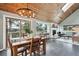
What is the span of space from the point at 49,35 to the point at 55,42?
0.72 ft

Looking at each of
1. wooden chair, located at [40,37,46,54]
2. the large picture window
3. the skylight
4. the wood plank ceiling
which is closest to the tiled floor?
wooden chair, located at [40,37,46,54]

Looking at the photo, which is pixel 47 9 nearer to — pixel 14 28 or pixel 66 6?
pixel 66 6

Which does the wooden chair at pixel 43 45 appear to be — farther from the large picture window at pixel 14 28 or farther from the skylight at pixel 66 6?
the skylight at pixel 66 6

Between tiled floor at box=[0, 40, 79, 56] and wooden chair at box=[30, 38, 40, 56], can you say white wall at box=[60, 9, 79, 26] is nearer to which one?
tiled floor at box=[0, 40, 79, 56]

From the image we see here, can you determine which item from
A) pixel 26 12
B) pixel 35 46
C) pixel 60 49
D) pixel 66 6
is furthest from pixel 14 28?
pixel 66 6

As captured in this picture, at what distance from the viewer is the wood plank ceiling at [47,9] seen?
245cm

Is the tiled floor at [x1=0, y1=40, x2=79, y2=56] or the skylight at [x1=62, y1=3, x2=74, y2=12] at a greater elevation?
the skylight at [x1=62, y1=3, x2=74, y2=12]

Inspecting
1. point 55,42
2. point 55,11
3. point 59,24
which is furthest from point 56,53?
point 55,11

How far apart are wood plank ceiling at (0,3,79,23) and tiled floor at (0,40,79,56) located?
526 mm

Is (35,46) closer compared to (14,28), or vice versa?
(14,28)

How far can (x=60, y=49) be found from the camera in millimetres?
2549

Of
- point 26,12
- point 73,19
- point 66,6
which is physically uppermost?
point 66,6

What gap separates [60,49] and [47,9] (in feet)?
3.17

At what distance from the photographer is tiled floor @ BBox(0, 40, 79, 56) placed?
251 cm
